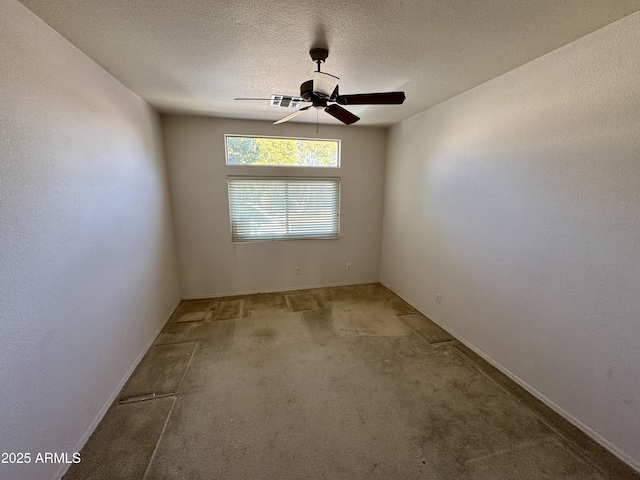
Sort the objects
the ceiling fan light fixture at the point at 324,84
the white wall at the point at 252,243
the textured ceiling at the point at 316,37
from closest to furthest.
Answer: the textured ceiling at the point at 316,37 < the ceiling fan light fixture at the point at 324,84 < the white wall at the point at 252,243

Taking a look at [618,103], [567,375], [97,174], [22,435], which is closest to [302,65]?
[97,174]

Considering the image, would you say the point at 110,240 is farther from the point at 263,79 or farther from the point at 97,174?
the point at 263,79

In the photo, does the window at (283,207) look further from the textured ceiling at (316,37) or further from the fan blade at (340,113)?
the fan blade at (340,113)

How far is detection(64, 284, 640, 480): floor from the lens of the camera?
1512 millimetres

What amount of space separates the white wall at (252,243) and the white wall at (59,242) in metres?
1.09

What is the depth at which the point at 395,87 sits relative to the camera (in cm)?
244

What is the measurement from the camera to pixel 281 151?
3770mm

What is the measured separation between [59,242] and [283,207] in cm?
262

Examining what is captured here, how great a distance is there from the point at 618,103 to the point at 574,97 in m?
0.25

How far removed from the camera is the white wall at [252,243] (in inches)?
137

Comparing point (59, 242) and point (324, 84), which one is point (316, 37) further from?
point (59, 242)

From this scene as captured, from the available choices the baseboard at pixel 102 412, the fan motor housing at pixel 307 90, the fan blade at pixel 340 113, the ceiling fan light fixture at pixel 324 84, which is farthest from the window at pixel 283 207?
the ceiling fan light fixture at pixel 324 84

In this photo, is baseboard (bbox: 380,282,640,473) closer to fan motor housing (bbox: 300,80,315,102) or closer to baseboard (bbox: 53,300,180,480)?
fan motor housing (bbox: 300,80,315,102)

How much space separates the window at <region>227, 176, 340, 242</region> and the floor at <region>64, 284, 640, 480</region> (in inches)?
60.6
